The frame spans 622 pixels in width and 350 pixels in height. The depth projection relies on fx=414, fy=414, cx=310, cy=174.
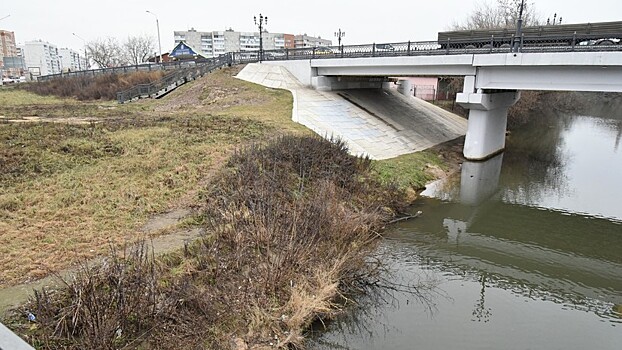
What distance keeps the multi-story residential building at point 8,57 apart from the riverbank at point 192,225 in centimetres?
10672

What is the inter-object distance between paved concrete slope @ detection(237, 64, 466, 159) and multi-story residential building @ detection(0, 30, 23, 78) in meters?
98.2

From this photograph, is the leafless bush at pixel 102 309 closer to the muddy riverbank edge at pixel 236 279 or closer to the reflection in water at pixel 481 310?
the muddy riverbank edge at pixel 236 279

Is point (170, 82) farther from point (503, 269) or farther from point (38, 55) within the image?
point (38, 55)

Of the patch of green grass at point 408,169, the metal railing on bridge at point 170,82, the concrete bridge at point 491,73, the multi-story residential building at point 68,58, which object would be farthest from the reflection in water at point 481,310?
the multi-story residential building at point 68,58

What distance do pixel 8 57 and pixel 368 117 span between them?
11808cm

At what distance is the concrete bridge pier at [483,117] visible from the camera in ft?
73.4

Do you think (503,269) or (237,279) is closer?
(237,279)

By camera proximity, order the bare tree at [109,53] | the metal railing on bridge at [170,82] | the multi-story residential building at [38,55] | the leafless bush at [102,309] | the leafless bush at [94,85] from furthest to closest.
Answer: the multi-story residential building at [38,55] < the bare tree at [109,53] < the leafless bush at [94,85] < the metal railing on bridge at [170,82] < the leafless bush at [102,309]

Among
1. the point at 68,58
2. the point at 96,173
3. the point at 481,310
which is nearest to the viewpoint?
the point at 481,310

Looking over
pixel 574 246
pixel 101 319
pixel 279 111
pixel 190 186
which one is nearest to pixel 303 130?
pixel 279 111

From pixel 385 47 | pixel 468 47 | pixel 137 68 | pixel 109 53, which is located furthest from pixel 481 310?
pixel 109 53

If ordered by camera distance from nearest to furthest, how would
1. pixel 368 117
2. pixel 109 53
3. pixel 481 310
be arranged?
1. pixel 481 310
2. pixel 368 117
3. pixel 109 53

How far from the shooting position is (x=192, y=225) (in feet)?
34.8

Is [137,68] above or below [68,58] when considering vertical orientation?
below
